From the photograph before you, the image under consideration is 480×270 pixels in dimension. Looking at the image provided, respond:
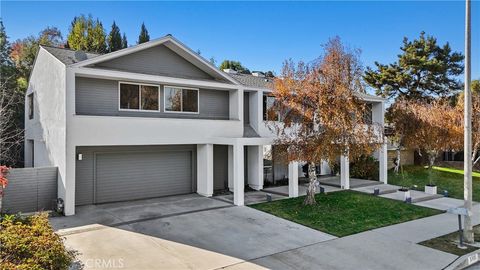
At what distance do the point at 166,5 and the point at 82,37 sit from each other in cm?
1848

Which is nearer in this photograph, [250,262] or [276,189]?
[250,262]

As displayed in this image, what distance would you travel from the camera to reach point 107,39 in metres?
32.5

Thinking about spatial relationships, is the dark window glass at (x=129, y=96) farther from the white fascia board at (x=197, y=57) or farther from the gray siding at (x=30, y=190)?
the gray siding at (x=30, y=190)

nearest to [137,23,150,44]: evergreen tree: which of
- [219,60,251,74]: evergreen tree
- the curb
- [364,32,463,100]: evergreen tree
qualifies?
[219,60,251,74]: evergreen tree

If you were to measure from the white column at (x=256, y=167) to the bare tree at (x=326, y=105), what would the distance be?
15.1 ft

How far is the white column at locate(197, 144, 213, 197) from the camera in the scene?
15.7 m

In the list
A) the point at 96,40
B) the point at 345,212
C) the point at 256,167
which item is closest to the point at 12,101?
the point at 96,40

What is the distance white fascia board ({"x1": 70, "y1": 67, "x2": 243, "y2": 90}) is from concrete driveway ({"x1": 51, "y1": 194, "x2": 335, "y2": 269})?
5391 millimetres

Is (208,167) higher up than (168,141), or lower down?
lower down

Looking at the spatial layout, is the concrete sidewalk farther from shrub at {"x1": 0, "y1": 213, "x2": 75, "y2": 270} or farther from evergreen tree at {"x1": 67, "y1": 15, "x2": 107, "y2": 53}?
evergreen tree at {"x1": 67, "y1": 15, "x2": 107, "y2": 53}

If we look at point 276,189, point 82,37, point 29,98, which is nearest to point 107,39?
point 82,37

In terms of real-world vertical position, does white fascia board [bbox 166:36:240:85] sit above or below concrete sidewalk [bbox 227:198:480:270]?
above

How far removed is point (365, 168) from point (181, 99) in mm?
13076

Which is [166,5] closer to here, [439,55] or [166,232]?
[166,232]
